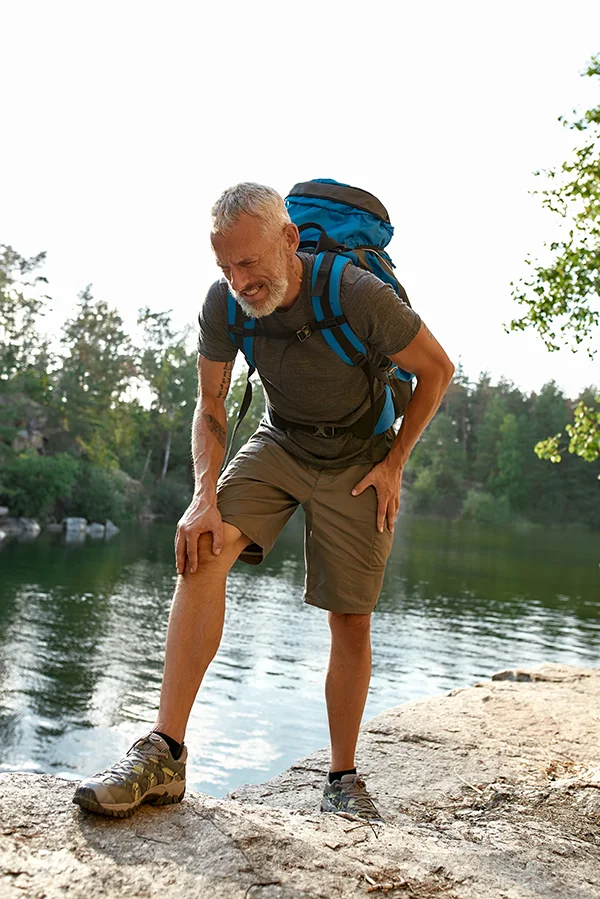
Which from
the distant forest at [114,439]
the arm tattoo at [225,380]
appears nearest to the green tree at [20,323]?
the distant forest at [114,439]

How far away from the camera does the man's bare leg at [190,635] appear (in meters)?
2.95

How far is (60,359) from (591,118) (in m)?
43.9

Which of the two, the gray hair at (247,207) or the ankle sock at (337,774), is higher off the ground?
the gray hair at (247,207)

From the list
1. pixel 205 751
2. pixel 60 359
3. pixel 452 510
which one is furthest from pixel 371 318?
pixel 452 510

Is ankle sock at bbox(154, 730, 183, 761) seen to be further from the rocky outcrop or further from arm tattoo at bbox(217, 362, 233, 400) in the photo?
arm tattoo at bbox(217, 362, 233, 400)

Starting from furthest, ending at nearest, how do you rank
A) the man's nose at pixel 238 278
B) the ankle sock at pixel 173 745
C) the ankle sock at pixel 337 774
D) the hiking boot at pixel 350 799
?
the ankle sock at pixel 337 774
the hiking boot at pixel 350 799
the man's nose at pixel 238 278
the ankle sock at pixel 173 745

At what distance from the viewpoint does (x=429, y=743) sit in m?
5.15

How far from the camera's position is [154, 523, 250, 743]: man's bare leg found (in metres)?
2.95

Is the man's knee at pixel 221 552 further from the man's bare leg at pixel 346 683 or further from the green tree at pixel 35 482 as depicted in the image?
the green tree at pixel 35 482

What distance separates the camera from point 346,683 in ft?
11.7

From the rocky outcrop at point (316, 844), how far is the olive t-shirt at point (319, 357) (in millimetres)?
1328

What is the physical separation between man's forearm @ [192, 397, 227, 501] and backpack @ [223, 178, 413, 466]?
97 mm

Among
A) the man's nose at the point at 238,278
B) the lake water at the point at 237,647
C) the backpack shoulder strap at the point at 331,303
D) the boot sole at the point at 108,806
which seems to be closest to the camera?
the boot sole at the point at 108,806

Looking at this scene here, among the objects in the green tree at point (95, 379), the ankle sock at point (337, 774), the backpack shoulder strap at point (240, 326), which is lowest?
the ankle sock at point (337, 774)
